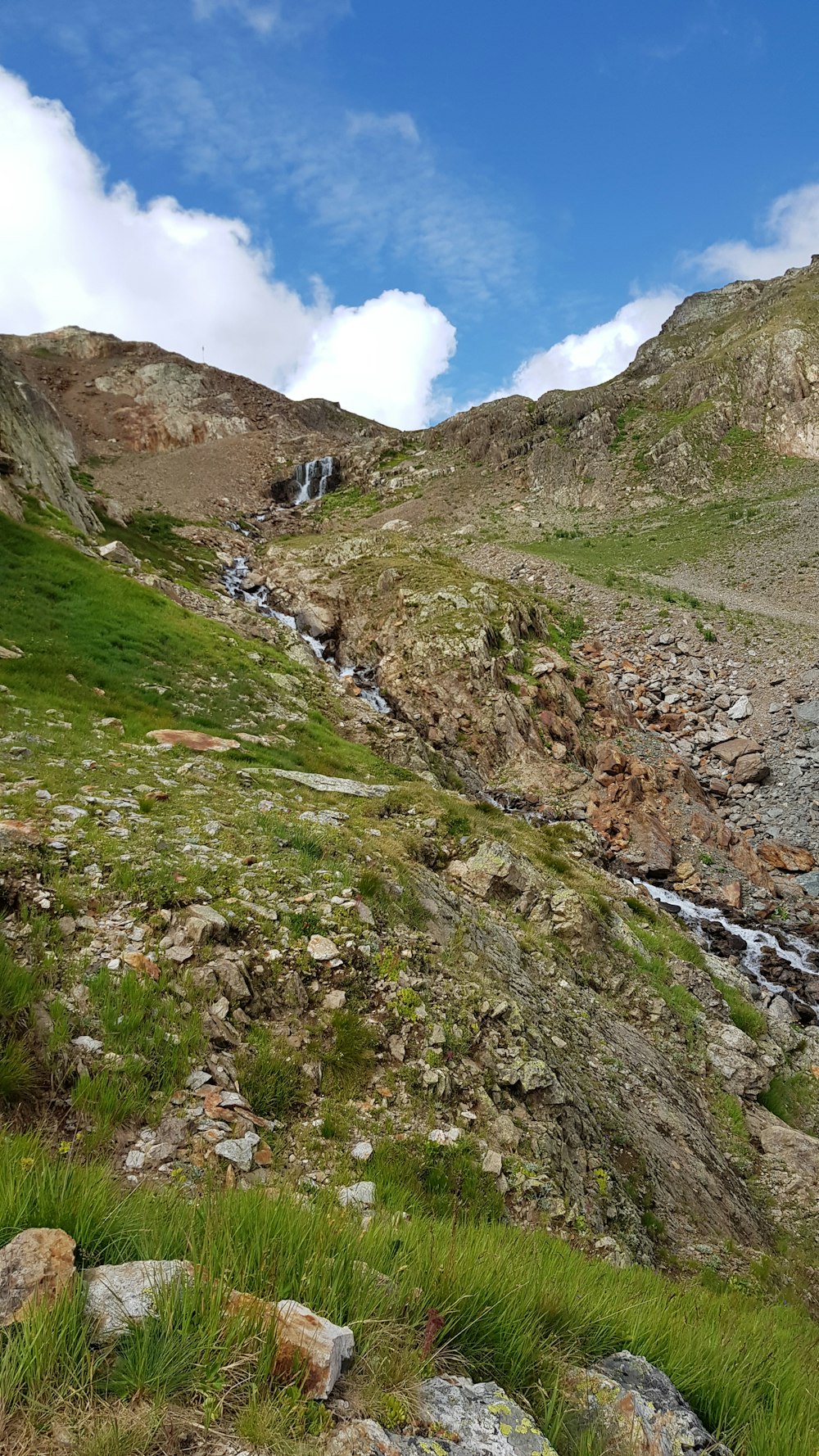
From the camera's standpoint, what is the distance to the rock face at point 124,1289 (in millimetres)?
2188

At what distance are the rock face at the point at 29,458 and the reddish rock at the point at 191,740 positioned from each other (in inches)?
574

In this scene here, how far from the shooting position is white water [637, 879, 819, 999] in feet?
62.6

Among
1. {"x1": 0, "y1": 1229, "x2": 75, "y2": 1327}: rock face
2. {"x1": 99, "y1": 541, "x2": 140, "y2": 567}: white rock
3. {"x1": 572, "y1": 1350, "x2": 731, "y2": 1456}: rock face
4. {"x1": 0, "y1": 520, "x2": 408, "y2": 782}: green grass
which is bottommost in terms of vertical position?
{"x1": 572, "y1": 1350, "x2": 731, "y2": 1456}: rock face

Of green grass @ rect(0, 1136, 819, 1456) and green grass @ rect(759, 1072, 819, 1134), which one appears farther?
green grass @ rect(759, 1072, 819, 1134)

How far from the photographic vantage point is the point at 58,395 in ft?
276

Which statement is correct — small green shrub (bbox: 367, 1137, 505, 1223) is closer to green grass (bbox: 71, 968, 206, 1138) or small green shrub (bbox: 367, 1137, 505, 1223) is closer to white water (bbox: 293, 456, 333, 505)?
green grass (bbox: 71, 968, 206, 1138)

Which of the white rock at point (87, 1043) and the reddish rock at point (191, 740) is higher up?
the reddish rock at point (191, 740)

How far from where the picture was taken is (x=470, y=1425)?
2.37 metres

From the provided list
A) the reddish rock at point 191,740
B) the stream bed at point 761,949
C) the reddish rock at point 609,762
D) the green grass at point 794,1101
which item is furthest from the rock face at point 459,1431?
the reddish rock at point 609,762

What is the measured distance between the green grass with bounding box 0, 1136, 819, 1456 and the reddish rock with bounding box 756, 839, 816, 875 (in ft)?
75.5

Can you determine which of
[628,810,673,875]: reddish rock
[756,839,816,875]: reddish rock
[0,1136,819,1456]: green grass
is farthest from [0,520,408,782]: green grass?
[756,839,816,875]: reddish rock

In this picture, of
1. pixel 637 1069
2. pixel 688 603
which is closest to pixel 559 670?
pixel 688 603

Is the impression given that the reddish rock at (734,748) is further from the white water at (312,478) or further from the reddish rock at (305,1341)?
the white water at (312,478)

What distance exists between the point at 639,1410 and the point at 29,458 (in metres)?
36.0
